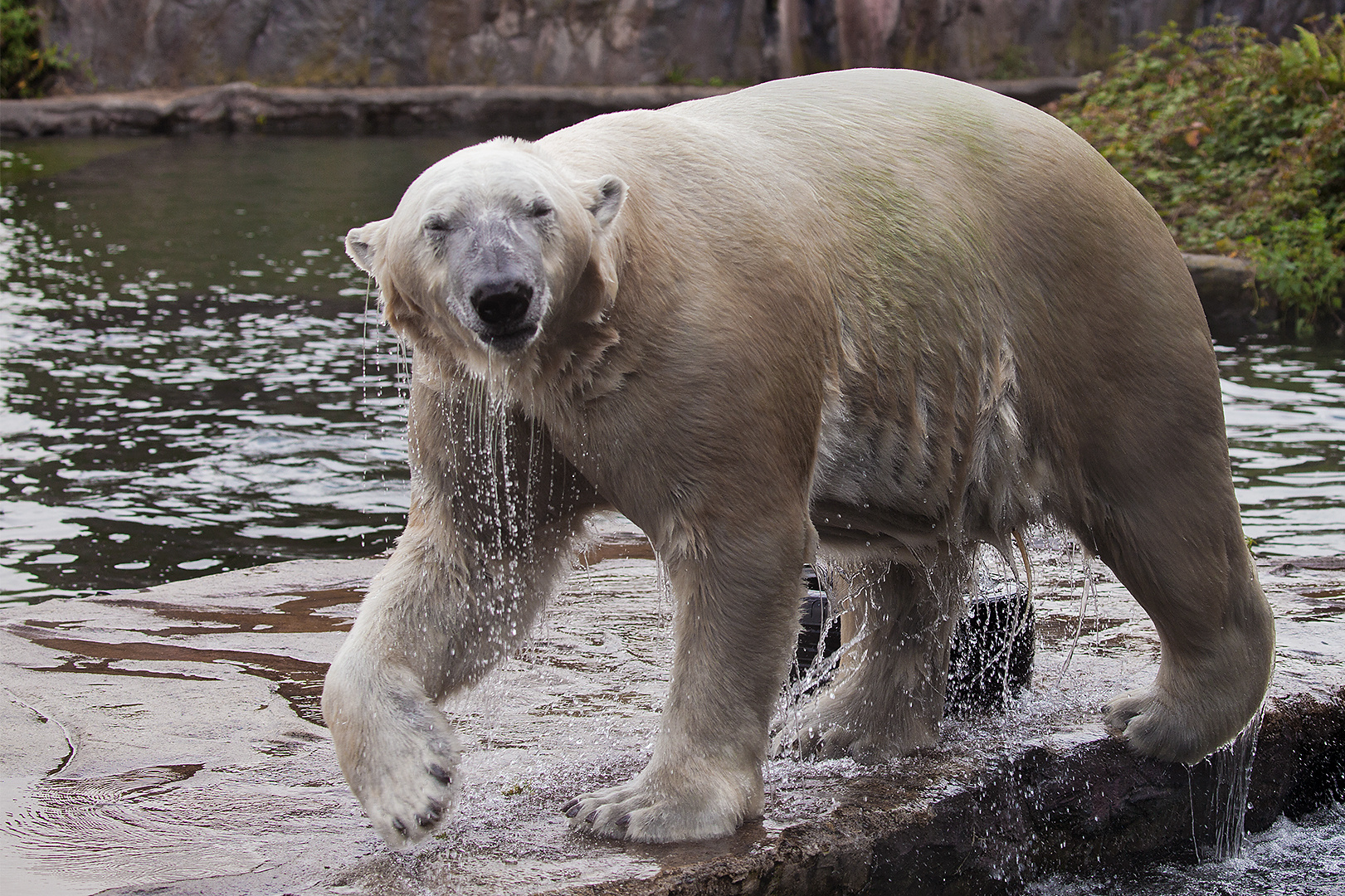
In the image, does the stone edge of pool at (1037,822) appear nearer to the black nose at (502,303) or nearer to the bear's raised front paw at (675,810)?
the bear's raised front paw at (675,810)

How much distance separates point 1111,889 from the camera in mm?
3500

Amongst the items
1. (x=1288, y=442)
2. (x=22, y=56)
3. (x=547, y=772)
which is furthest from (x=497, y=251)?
(x=22, y=56)

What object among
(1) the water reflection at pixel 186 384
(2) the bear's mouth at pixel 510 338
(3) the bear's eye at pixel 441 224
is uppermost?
(3) the bear's eye at pixel 441 224

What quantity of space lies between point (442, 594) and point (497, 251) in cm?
78

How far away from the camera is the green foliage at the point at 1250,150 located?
1035 centimetres

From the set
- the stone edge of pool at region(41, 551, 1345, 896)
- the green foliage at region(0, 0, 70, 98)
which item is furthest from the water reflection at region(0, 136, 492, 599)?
the green foliage at region(0, 0, 70, 98)

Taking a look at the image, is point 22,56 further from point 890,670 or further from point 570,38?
point 890,670

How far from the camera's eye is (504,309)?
238 centimetres

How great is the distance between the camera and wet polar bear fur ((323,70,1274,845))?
2.59 m

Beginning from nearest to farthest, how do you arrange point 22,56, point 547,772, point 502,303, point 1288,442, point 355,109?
1. point 502,303
2. point 547,772
3. point 1288,442
4. point 355,109
5. point 22,56

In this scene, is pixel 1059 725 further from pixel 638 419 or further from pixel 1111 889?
pixel 638 419

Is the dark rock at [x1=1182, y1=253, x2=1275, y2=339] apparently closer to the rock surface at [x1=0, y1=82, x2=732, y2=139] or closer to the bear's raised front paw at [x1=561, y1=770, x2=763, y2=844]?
the bear's raised front paw at [x1=561, y1=770, x2=763, y2=844]

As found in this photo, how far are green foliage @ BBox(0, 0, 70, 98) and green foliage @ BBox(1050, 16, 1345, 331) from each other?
14.5 m

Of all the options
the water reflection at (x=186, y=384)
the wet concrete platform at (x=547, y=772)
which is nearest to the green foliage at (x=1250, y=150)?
the water reflection at (x=186, y=384)
